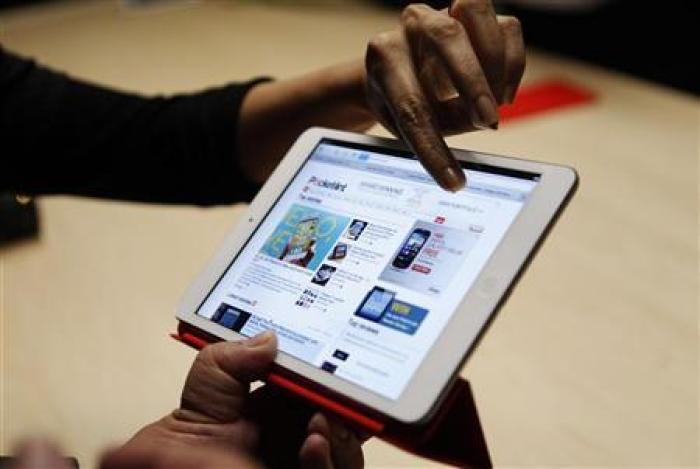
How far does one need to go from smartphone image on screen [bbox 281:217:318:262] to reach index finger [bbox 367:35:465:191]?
92 millimetres

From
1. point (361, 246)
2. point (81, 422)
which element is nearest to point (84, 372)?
point (81, 422)

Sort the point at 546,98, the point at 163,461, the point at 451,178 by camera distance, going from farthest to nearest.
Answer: the point at 546,98, the point at 451,178, the point at 163,461

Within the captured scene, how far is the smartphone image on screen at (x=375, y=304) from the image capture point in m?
0.44

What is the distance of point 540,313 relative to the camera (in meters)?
0.74

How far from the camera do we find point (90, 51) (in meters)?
1.68

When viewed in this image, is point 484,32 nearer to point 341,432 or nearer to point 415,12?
point 415,12

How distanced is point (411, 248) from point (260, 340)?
0.11 metres

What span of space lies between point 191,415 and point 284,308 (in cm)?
9

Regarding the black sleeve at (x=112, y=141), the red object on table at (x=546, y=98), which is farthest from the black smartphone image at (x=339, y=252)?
the red object on table at (x=546, y=98)

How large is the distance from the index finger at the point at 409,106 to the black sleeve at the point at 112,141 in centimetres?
27

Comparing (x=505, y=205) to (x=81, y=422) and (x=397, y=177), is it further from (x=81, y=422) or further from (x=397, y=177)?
(x=81, y=422)

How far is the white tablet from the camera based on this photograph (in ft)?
1.35

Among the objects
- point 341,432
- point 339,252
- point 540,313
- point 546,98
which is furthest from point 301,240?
point 546,98

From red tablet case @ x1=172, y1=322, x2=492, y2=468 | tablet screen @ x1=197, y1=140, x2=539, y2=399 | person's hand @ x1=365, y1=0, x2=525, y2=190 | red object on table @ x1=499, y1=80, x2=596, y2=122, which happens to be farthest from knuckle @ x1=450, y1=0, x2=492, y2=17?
red object on table @ x1=499, y1=80, x2=596, y2=122
